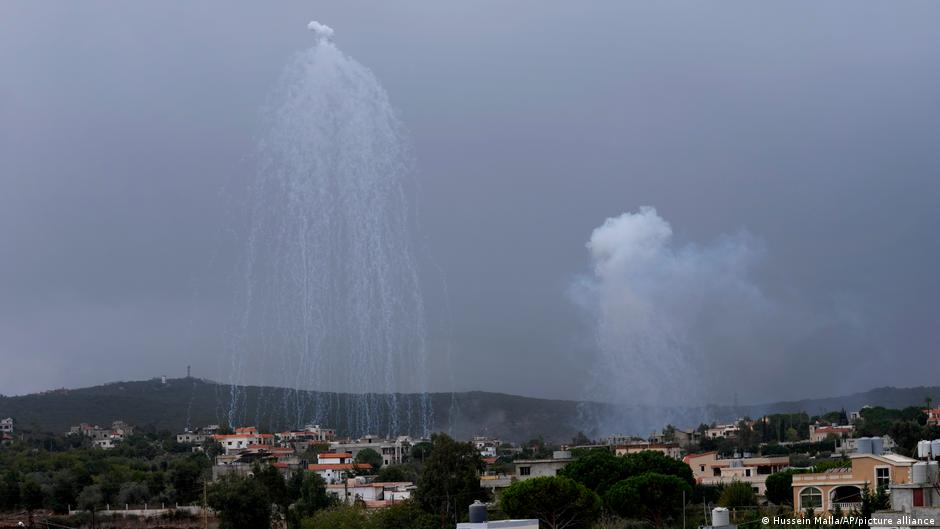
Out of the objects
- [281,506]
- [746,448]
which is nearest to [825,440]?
[746,448]

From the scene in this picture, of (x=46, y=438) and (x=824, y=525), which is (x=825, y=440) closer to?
(x=824, y=525)

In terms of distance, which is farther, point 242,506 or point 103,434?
point 103,434

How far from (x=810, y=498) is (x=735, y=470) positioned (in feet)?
102

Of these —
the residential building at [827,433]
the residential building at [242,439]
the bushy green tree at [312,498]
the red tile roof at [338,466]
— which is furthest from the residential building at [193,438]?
the bushy green tree at [312,498]

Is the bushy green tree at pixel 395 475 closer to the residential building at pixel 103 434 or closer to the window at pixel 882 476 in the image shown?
the window at pixel 882 476

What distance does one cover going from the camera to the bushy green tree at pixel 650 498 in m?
62.8

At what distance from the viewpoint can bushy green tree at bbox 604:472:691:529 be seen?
6275cm

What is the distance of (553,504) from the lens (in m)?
60.0

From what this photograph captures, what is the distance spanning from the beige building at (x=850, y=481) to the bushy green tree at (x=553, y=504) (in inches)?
582

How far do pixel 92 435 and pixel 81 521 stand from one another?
4013 inches

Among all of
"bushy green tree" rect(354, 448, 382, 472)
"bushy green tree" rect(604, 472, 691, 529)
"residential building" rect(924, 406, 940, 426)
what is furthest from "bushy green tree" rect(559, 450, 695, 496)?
"residential building" rect(924, 406, 940, 426)

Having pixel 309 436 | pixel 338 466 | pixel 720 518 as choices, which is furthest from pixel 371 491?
pixel 309 436

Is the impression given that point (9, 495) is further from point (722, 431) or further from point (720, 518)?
point (722, 431)

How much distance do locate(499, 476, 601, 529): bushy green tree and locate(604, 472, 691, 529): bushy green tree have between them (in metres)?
2.30
